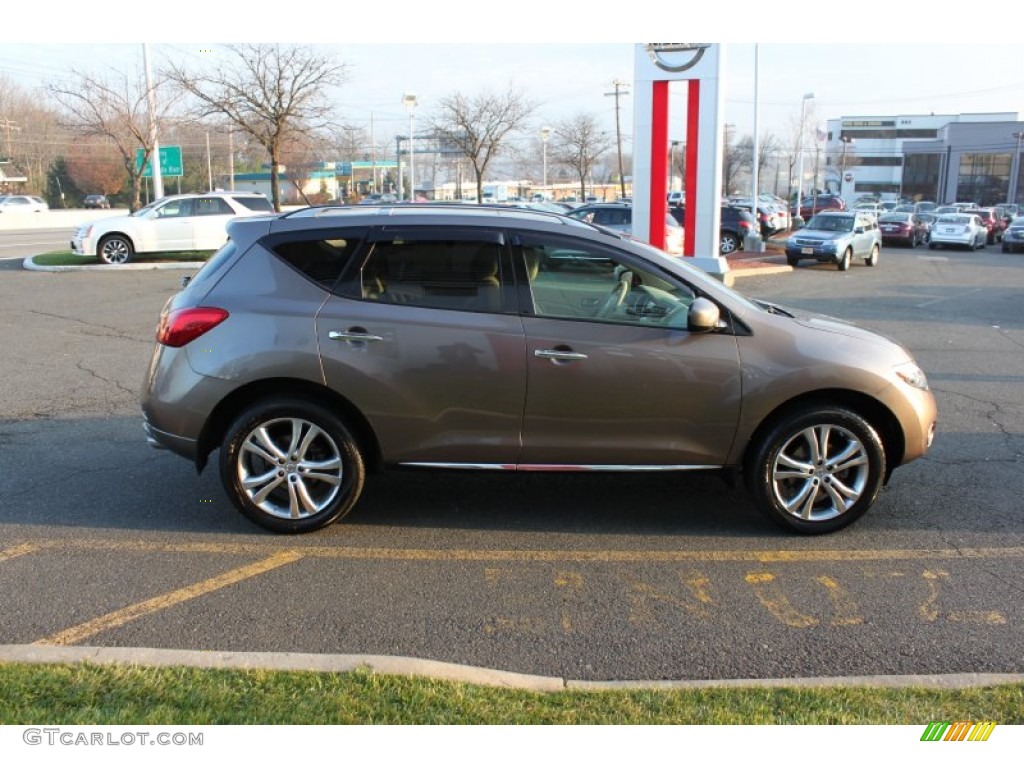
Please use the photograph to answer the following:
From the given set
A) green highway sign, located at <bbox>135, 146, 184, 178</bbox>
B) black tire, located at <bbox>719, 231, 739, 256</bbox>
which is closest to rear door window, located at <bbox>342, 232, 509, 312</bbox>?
black tire, located at <bbox>719, 231, 739, 256</bbox>

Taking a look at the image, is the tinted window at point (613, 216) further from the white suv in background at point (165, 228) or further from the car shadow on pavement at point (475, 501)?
the car shadow on pavement at point (475, 501)

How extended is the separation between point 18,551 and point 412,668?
8.44 feet

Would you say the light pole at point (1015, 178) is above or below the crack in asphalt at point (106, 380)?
above

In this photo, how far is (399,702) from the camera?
3.02 metres

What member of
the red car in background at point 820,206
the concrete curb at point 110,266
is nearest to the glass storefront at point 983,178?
the red car in background at point 820,206

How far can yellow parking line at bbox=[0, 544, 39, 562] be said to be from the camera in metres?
A: 4.48

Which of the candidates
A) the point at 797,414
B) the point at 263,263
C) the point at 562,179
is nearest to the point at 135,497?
the point at 263,263

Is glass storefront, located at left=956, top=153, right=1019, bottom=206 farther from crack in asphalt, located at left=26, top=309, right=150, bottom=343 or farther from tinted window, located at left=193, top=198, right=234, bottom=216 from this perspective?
crack in asphalt, located at left=26, top=309, right=150, bottom=343

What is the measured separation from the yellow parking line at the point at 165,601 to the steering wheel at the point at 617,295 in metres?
2.12

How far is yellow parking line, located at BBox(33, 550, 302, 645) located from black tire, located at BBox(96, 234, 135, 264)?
1843 centimetres

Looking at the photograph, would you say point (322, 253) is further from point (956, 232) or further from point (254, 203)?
point (956, 232)

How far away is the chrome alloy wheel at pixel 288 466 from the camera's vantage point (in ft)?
15.5

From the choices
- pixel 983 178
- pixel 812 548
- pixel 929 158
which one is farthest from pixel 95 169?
pixel 983 178

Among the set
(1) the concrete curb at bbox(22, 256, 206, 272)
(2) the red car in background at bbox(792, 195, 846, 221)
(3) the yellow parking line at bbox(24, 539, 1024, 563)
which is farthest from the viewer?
(2) the red car in background at bbox(792, 195, 846, 221)
